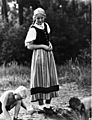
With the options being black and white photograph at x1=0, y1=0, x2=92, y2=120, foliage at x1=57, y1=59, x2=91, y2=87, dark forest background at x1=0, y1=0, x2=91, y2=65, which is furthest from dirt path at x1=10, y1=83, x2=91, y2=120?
dark forest background at x1=0, y1=0, x2=91, y2=65

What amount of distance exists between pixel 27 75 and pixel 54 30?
2.15 m

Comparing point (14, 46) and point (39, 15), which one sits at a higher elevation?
point (39, 15)

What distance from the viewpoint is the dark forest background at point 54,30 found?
10.5 meters

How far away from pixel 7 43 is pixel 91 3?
3504mm

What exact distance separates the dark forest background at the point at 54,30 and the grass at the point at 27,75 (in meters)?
0.57

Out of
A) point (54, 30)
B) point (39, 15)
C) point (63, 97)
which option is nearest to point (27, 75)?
point (54, 30)

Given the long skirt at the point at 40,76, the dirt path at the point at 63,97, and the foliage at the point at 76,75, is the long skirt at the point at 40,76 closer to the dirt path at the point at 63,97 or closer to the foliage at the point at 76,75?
the dirt path at the point at 63,97

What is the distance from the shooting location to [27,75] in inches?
377

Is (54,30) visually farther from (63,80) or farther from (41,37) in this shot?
(41,37)

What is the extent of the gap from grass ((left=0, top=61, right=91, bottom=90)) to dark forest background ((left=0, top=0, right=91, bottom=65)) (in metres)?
0.57

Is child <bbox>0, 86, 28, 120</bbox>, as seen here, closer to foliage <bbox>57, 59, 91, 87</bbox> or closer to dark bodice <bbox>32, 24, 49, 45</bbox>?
dark bodice <bbox>32, 24, 49, 45</bbox>

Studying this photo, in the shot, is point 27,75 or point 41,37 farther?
point 27,75

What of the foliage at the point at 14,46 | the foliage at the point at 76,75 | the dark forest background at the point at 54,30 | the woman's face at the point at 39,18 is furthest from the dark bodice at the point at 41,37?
the foliage at the point at 14,46

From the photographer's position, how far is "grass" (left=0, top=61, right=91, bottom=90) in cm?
A: 815
